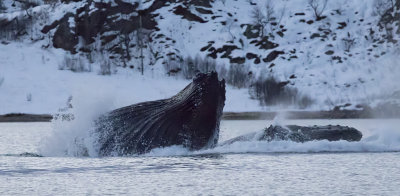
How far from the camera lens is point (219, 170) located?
1391cm

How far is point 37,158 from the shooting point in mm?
17906

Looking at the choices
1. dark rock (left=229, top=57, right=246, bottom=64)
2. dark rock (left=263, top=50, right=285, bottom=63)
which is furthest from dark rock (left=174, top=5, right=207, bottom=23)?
dark rock (left=263, top=50, right=285, bottom=63)

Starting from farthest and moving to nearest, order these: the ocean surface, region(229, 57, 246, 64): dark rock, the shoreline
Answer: region(229, 57, 246, 64): dark rock → the shoreline → the ocean surface

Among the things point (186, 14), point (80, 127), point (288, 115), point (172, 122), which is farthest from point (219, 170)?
point (186, 14)

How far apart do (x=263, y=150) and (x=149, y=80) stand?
193 ft

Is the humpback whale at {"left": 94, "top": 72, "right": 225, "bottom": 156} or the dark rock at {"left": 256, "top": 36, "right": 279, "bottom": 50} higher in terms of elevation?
the dark rock at {"left": 256, "top": 36, "right": 279, "bottom": 50}

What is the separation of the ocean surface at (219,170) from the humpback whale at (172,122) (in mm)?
296

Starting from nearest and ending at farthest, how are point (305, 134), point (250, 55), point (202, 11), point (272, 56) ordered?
point (305, 134)
point (272, 56)
point (250, 55)
point (202, 11)

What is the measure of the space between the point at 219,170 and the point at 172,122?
1.86 m

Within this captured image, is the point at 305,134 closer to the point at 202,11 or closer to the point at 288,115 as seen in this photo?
the point at 288,115

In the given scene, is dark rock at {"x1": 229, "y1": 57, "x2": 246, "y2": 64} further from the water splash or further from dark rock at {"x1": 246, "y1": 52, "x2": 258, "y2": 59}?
the water splash

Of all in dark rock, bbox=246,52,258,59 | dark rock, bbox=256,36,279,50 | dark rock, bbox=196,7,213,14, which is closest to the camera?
A: dark rock, bbox=246,52,258,59

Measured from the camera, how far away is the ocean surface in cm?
1152

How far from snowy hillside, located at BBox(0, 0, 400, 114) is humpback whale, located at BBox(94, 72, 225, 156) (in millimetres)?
48797
